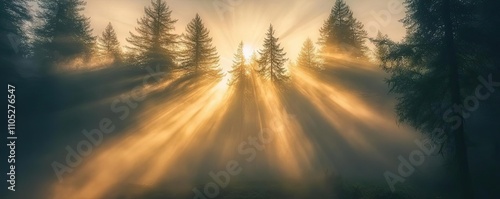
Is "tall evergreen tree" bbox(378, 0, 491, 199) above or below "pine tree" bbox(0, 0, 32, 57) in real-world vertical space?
below

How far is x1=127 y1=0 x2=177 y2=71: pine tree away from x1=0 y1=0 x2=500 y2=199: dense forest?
0.13 metres

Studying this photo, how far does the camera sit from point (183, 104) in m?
35.2

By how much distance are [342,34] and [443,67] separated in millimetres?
26308

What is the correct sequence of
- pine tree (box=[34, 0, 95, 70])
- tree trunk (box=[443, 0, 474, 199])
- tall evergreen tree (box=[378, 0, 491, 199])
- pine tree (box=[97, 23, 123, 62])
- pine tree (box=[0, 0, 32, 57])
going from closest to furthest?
tree trunk (box=[443, 0, 474, 199])
tall evergreen tree (box=[378, 0, 491, 199])
pine tree (box=[0, 0, 32, 57])
pine tree (box=[34, 0, 95, 70])
pine tree (box=[97, 23, 123, 62])

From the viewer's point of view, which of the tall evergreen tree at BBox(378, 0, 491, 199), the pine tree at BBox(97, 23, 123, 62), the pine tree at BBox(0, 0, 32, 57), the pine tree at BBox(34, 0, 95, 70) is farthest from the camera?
the pine tree at BBox(97, 23, 123, 62)

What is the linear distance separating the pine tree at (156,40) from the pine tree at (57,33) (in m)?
6.18

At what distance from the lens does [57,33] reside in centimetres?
3212

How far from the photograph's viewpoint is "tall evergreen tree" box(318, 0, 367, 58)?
3744cm

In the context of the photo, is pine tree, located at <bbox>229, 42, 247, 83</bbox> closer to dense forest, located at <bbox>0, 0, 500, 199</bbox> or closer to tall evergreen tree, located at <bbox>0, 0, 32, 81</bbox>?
dense forest, located at <bbox>0, 0, 500, 199</bbox>

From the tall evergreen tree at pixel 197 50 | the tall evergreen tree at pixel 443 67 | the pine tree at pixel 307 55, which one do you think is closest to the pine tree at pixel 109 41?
the tall evergreen tree at pixel 197 50

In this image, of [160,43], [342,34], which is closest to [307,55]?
[342,34]

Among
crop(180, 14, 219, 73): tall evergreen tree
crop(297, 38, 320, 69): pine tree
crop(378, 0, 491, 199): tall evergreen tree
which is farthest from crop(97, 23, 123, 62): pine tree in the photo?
crop(378, 0, 491, 199): tall evergreen tree

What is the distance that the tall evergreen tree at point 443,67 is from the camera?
12055 millimetres

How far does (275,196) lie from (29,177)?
57.0 ft
